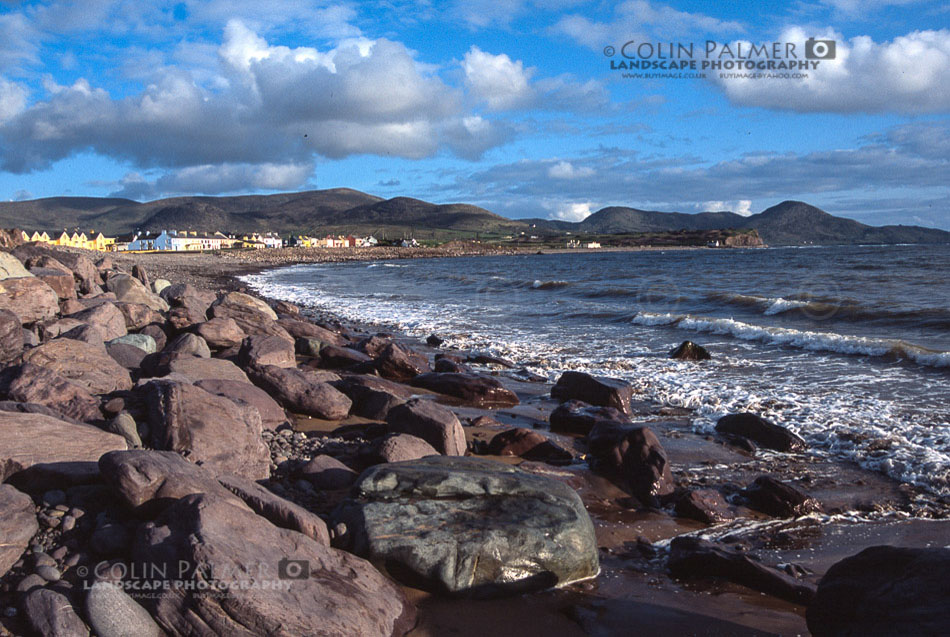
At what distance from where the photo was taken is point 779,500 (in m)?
6.05

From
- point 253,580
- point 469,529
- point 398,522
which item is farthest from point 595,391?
point 253,580

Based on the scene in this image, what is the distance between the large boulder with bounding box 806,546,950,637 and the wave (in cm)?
1118

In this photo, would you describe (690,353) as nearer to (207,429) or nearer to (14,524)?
(207,429)

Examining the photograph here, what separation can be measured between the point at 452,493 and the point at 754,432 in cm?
510

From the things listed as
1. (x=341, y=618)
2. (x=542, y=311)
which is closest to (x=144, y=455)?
(x=341, y=618)

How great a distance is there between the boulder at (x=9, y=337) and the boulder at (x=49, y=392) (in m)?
2.02

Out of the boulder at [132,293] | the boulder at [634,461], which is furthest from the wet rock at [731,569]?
the boulder at [132,293]

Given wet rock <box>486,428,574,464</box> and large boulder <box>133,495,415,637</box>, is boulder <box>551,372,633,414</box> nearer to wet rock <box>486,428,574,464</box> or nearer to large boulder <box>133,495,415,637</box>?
wet rock <box>486,428,574,464</box>

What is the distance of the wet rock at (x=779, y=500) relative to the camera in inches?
236

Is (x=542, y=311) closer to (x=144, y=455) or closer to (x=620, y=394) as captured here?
(x=620, y=394)

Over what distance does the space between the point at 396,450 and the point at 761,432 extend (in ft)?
15.8

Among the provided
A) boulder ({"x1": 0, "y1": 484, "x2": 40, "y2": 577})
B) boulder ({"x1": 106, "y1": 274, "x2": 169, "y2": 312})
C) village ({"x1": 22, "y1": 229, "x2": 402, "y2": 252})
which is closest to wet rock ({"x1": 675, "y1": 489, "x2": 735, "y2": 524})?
boulder ({"x1": 0, "y1": 484, "x2": 40, "y2": 577})

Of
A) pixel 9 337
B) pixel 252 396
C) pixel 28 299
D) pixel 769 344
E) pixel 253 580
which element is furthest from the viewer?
pixel 769 344

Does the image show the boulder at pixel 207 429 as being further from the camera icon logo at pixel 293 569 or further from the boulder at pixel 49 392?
the camera icon logo at pixel 293 569
